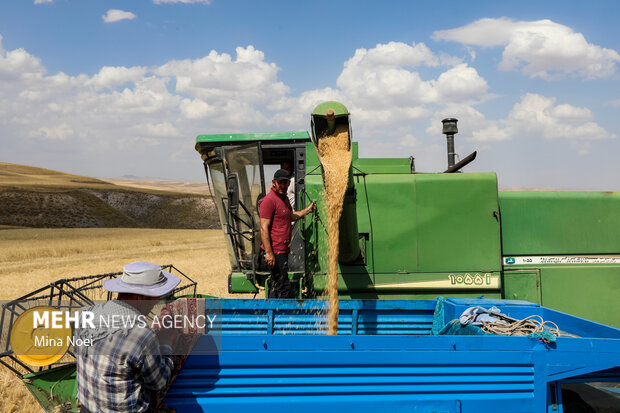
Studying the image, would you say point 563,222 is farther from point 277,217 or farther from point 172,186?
point 172,186

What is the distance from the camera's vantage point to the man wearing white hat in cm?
242

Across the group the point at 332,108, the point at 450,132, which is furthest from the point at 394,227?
the point at 450,132

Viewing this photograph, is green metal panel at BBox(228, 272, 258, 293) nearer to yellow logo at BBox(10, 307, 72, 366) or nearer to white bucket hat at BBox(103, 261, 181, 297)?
yellow logo at BBox(10, 307, 72, 366)

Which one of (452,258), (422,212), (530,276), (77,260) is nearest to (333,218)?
(422,212)

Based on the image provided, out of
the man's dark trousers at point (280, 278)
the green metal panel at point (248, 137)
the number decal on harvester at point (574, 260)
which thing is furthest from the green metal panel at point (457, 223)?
the green metal panel at point (248, 137)

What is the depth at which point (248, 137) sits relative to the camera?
17.3 feet

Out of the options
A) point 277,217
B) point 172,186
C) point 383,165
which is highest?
point 172,186

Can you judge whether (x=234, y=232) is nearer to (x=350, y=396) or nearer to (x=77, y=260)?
(x=350, y=396)

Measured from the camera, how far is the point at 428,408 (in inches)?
119

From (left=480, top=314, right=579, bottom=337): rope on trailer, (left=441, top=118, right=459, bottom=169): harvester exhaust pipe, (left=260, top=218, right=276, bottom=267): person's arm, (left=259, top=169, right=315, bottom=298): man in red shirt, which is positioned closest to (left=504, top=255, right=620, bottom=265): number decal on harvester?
(left=480, top=314, right=579, bottom=337): rope on trailer

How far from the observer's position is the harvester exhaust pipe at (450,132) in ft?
21.1

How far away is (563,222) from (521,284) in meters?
0.81

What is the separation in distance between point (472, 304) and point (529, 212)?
1473 millimetres

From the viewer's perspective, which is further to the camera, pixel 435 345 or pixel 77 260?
pixel 77 260
